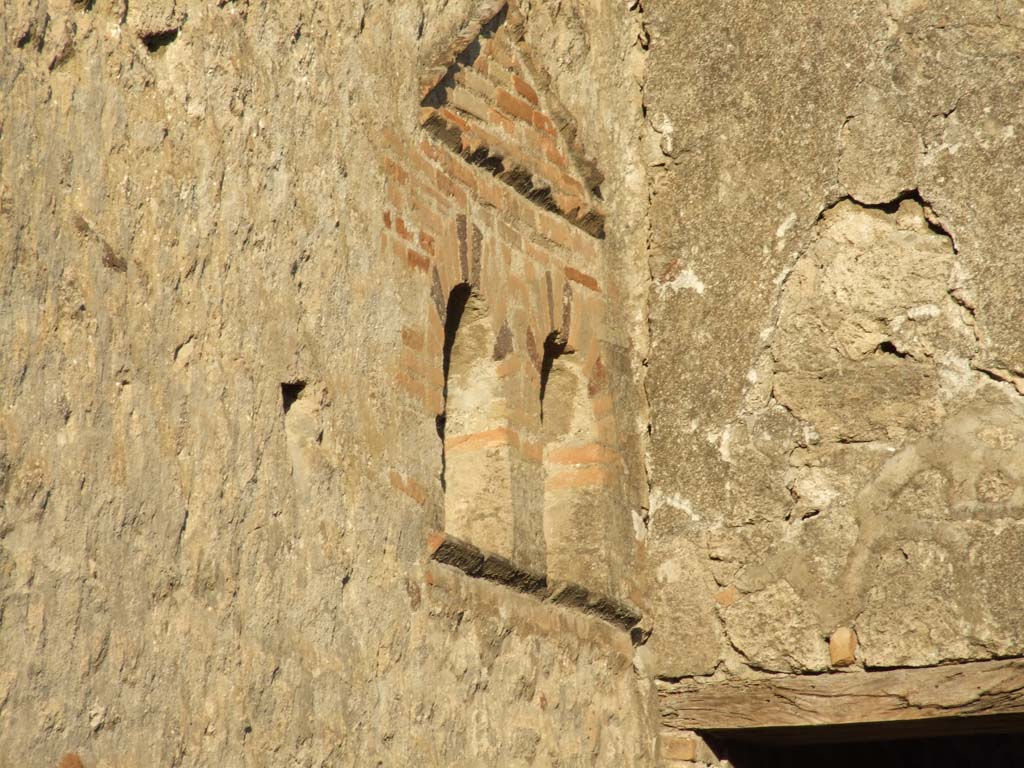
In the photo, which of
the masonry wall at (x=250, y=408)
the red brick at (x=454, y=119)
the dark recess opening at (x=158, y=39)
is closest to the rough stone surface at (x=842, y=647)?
the masonry wall at (x=250, y=408)

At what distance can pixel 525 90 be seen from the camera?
5.57 metres

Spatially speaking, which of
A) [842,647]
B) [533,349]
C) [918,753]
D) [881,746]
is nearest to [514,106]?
[533,349]

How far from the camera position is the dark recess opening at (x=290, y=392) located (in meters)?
4.11

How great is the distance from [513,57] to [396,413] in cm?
160

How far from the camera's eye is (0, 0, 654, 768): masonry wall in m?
3.29

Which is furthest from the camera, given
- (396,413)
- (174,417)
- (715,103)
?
(715,103)

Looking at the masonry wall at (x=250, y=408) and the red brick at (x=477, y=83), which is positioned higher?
the red brick at (x=477, y=83)

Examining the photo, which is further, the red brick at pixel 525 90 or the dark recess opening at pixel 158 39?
the red brick at pixel 525 90

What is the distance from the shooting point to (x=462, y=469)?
5160 mm

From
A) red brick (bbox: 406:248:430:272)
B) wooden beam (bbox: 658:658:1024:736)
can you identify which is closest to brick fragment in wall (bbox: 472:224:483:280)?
red brick (bbox: 406:248:430:272)

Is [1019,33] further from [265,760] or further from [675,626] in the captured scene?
[265,760]

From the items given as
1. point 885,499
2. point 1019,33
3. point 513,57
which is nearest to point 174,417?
point 513,57

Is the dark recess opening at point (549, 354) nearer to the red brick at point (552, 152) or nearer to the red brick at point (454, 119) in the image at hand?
the red brick at point (552, 152)

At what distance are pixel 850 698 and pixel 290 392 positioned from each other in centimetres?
234
